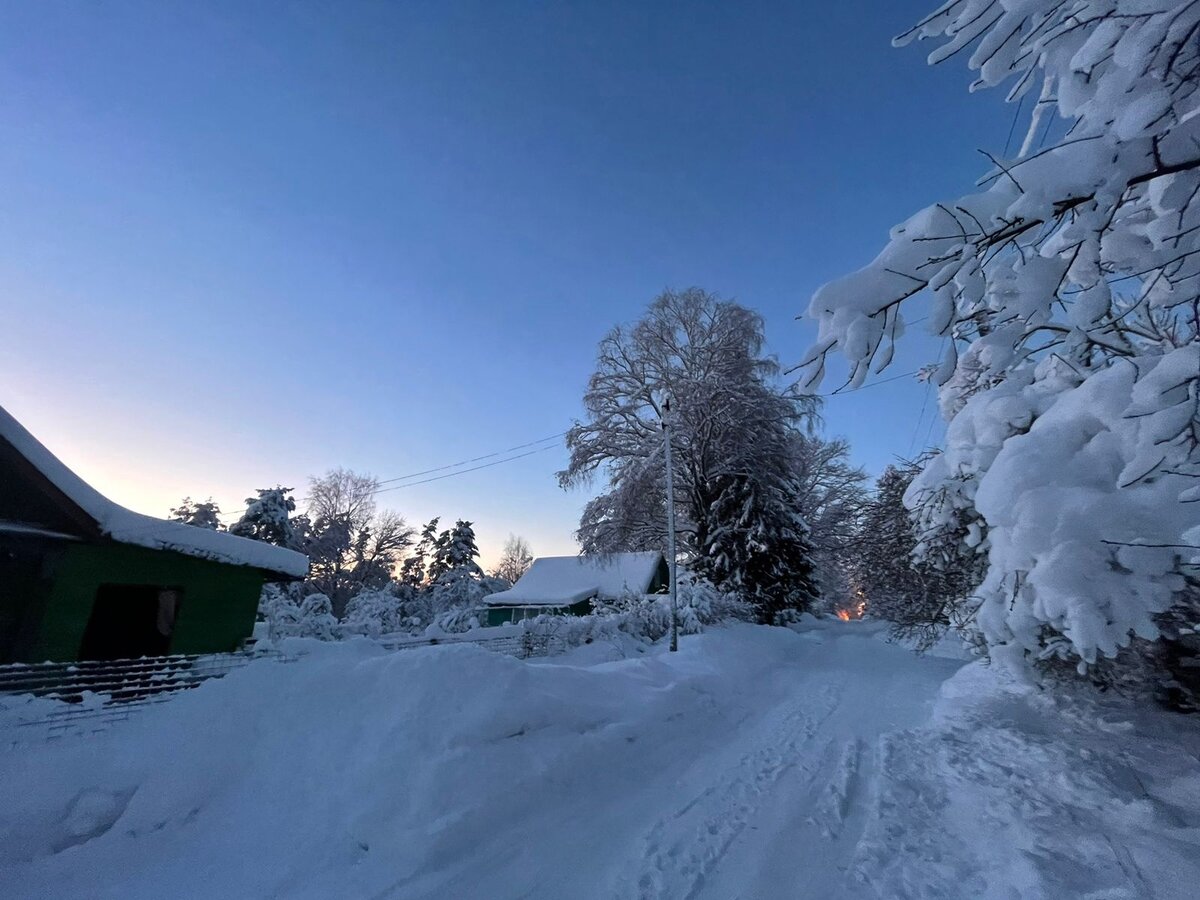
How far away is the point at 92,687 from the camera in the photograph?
179 inches

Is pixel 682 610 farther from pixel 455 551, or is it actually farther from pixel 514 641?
pixel 455 551

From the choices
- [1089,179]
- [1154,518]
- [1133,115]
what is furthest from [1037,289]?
[1154,518]

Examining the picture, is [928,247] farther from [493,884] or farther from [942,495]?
[942,495]

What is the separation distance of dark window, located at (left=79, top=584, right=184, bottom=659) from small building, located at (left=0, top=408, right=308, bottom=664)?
0.30 feet

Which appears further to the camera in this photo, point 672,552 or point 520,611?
point 520,611

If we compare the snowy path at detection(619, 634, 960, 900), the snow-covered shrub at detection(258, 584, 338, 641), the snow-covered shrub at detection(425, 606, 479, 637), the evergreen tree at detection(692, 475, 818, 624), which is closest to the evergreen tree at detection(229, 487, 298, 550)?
the snow-covered shrub at detection(258, 584, 338, 641)

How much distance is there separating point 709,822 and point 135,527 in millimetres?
8196

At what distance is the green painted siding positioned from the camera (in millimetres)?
6727

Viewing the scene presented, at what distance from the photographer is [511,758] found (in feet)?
15.4

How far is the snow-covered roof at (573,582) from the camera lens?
27.1 metres

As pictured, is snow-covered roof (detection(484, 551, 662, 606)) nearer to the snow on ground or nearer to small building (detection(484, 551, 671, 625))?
small building (detection(484, 551, 671, 625))

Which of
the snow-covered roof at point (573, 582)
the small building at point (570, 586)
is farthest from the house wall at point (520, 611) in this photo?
the snow-covered roof at point (573, 582)

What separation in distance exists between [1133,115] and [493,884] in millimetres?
4970

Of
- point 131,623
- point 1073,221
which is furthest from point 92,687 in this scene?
point 1073,221
